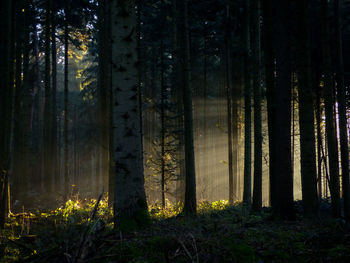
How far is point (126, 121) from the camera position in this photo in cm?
536

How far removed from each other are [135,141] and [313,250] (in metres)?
3.48

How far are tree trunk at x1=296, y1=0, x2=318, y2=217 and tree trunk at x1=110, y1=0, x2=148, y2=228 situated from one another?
13.5ft

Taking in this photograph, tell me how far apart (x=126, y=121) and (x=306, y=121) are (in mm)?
4420

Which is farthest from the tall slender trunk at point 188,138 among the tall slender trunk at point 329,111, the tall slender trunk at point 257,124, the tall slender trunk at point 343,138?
the tall slender trunk at point 343,138

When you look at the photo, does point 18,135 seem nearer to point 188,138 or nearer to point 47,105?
point 47,105

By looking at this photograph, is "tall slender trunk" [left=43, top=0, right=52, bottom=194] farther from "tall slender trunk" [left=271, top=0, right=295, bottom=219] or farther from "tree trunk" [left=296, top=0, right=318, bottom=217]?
"tree trunk" [left=296, top=0, right=318, bottom=217]

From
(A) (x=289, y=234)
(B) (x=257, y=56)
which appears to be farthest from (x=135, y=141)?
(B) (x=257, y=56)

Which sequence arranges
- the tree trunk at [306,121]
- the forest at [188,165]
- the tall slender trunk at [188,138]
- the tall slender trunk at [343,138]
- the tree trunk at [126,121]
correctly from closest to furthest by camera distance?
the forest at [188,165], the tree trunk at [126,121], the tree trunk at [306,121], the tall slender trunk at [343,138], the tall slender trunk at [188,138]

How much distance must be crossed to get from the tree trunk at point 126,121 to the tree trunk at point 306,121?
410cm

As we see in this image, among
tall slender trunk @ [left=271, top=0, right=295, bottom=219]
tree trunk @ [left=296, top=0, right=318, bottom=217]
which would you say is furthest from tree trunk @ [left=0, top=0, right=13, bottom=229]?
tree trunk @ [left=296, top=0, right=318, bottom=217]

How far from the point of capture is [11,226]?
808 cm

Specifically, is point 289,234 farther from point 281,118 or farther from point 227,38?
point 227,38

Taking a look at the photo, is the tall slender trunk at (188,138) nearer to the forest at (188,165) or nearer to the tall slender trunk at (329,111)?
the forest at (188,165)

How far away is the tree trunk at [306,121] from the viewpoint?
6.63 meters
